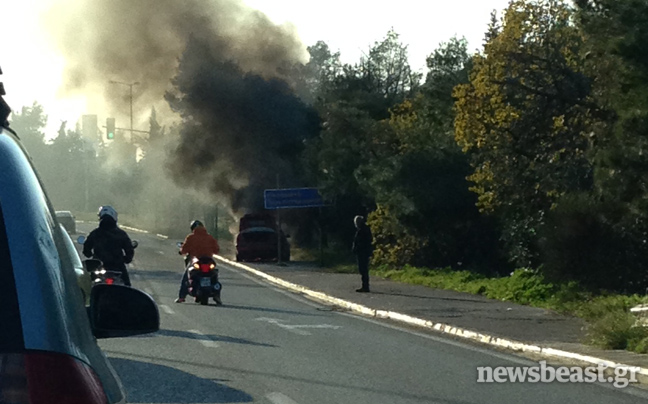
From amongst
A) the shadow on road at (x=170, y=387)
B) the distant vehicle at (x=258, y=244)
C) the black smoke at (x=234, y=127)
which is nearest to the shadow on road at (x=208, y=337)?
the shadow on road at (x=170, y=387)

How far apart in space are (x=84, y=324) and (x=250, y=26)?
6435 centimetres

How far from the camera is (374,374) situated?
1257 cm

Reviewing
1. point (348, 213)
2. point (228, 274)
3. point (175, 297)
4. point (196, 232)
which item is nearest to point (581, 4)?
point (196, 232)

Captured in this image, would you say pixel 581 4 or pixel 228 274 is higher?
pixel 581 4

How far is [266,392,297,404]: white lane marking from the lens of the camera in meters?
10.4

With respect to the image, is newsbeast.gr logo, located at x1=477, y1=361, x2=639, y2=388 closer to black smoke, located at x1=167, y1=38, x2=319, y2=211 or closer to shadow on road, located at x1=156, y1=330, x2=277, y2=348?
shadow on road, located at x1=156, y1=330, x2=277, y2=348

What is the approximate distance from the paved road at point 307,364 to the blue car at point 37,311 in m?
7.67

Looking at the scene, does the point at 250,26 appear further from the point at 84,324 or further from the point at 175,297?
the point at 84,324

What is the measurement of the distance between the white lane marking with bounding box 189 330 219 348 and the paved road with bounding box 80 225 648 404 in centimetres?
1

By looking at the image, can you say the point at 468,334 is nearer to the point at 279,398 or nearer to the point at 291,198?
the point at 279,398

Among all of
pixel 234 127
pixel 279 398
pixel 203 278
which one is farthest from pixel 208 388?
pixel 234 127

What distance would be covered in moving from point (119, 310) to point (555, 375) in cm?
967

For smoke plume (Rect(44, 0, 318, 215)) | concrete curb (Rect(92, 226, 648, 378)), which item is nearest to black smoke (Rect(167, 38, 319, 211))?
smoke plume (Rect(44, 0, 318, 215))

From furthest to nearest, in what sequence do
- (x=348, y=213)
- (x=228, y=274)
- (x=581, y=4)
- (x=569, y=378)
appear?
(x=348, y=213), (x=228, y=274), (x=581, y=4), (x=569, y=378)
